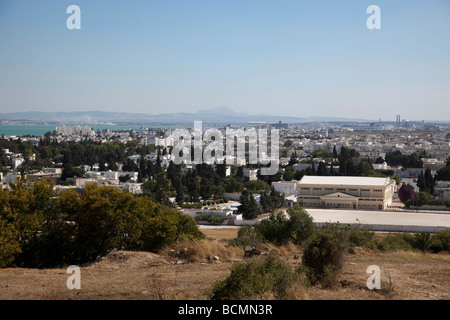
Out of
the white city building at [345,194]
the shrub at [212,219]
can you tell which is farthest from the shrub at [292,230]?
the white city building at [345,194]

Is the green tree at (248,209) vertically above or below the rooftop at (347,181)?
below

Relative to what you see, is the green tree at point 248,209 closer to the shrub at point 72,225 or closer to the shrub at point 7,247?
the shrub at point 72,225

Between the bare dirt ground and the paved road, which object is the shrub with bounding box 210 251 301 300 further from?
the paved road

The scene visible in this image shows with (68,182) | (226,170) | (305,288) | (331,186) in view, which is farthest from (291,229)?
(226,170)

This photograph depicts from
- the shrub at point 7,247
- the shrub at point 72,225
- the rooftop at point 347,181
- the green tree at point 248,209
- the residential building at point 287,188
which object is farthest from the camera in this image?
the residential building at point 287,188

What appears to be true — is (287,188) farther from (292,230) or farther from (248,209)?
(292,230)

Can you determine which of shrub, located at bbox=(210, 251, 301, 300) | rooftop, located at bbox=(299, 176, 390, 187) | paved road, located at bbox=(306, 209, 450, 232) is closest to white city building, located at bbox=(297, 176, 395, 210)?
rooftop, located at bbox=(299, 176, 390, 187)
